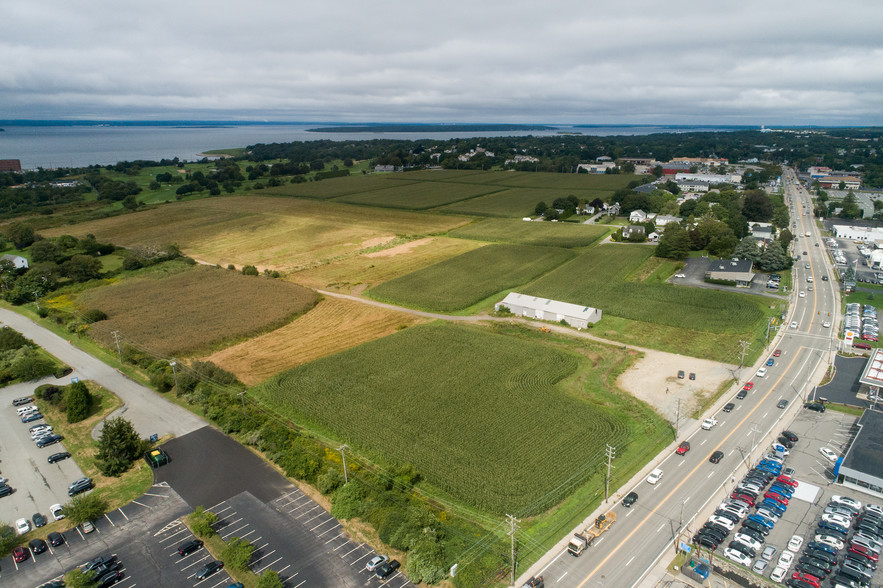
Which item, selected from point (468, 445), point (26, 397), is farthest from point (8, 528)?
point (468, 445)

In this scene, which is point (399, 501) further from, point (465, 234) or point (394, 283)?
point (465, 234)

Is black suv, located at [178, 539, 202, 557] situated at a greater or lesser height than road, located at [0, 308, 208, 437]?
lesser

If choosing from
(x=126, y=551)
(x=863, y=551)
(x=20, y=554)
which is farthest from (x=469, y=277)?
(x=20, y=554)

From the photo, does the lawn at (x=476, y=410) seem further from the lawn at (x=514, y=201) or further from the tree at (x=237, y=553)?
the lawn at (x=514, y=201)

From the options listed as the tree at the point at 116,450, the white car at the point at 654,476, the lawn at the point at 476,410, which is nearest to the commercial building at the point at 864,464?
the white car at the point at 654,476

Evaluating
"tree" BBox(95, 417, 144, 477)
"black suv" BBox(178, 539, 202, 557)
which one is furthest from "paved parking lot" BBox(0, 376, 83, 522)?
"black suv" BBox(178, 539, 202, 557)

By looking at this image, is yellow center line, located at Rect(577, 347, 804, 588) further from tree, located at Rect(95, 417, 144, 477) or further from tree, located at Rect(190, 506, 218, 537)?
tree, located at Rect(95, 417, 144, 477)
